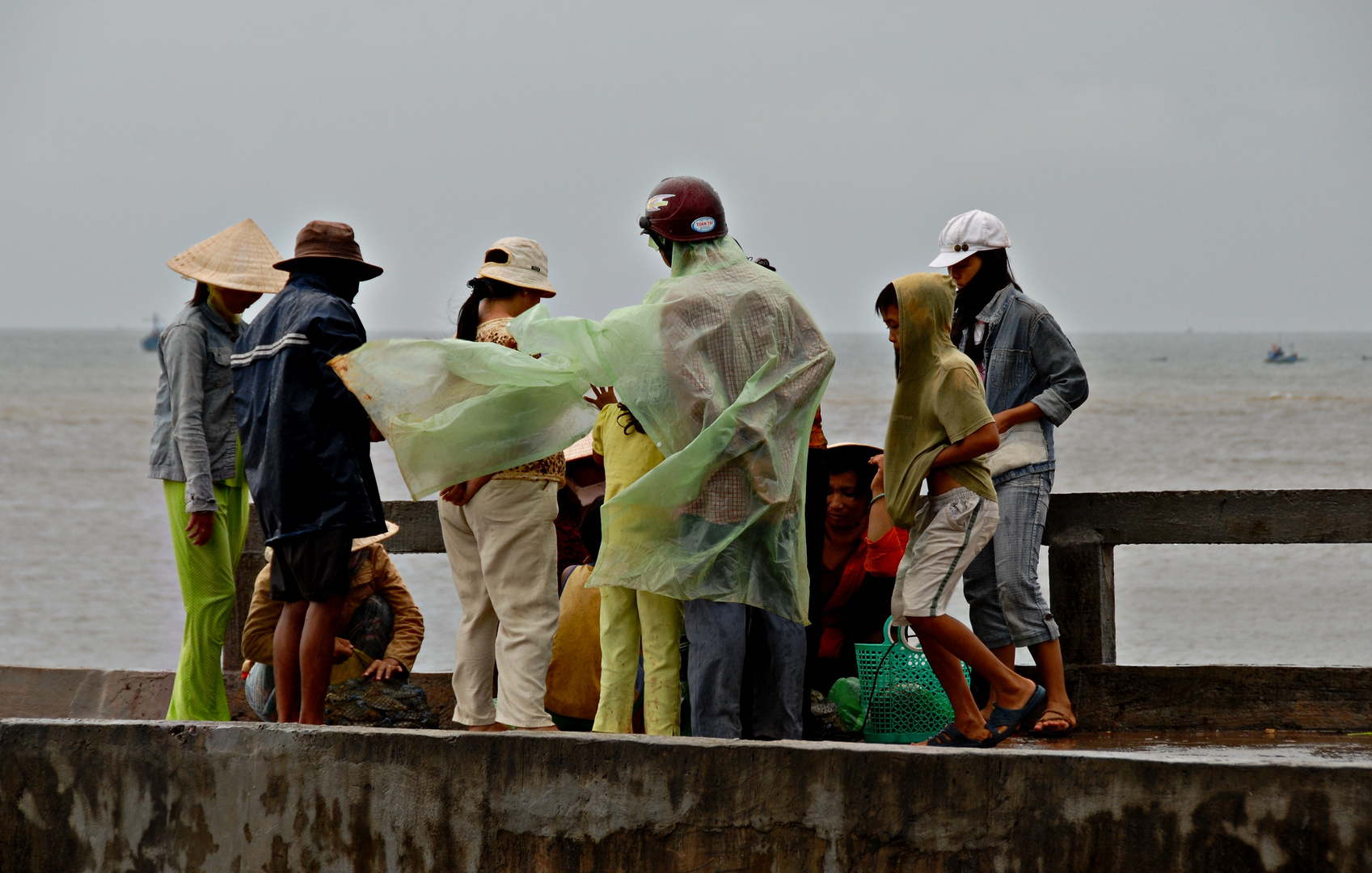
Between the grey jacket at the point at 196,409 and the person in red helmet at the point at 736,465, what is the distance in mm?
1704

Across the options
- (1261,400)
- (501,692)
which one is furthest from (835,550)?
(1261,400)

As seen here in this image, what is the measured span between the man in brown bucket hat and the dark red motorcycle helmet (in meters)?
1.10

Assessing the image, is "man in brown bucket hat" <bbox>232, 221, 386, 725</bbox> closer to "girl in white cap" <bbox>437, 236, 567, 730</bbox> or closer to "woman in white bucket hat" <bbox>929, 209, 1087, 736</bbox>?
"girl in white cap" <bbox>437, 236, 567, 730</bbox>

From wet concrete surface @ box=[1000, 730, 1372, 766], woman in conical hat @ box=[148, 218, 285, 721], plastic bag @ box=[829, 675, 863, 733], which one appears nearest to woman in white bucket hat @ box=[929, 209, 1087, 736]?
wet concrete surface @ box=[1000, 730, 1372, 766]

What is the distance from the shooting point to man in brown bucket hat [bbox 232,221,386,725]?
3.92 metres

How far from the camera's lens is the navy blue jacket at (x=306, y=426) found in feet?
12.9

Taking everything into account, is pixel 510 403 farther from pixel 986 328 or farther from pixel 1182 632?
pixel 1182 632

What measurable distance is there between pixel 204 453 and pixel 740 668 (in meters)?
1.98

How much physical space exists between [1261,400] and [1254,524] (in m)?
45.5

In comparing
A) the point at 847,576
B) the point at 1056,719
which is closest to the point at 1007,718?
the point at 1056,719

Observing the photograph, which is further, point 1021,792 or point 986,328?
point 986,328

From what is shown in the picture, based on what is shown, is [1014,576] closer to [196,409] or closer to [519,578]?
[519,578]

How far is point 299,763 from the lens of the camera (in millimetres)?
2998

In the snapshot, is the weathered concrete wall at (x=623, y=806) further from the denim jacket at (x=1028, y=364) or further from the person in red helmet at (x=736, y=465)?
the denim jacket at (x=1028, y=364)
